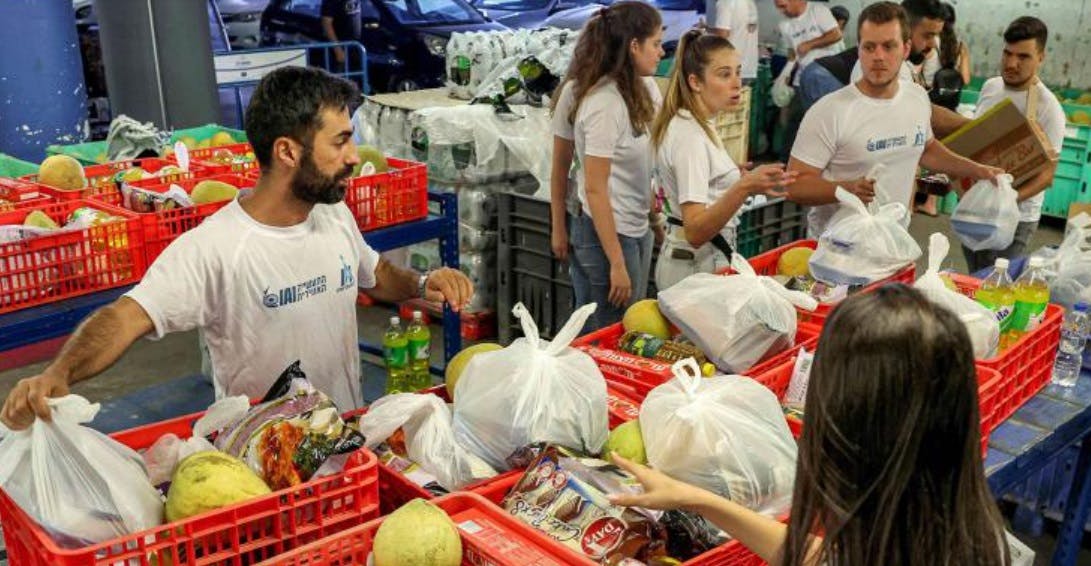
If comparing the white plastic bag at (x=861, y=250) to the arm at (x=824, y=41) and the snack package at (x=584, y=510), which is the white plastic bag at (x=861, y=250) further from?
the arm at (x=824, y=41)

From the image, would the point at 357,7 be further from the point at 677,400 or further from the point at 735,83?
the point at 677,400

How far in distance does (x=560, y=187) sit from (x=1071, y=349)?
1.90 meters

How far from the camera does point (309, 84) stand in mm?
2258

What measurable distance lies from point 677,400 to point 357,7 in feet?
28.5

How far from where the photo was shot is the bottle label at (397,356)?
3.39m

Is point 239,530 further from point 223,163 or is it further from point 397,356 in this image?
point 223,163

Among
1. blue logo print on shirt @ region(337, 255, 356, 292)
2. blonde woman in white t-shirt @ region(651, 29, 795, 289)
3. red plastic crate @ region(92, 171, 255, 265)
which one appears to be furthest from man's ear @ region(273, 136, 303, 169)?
blonde woman in white t-shirt @ region(651, 29, 795, 289)

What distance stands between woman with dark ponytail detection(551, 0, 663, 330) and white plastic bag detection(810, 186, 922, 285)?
0.85m

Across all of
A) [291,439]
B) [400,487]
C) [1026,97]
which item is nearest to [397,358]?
[400,487]

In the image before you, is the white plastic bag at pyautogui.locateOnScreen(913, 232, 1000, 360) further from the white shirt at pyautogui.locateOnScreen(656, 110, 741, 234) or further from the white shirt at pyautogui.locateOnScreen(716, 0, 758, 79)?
the white shirt at pyautogui.locateOnScreen(716, 0, 758, 79)

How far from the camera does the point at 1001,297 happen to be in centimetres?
263

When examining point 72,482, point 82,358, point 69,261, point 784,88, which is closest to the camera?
point 72,482

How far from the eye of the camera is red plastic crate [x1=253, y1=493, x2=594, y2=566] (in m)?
1.53

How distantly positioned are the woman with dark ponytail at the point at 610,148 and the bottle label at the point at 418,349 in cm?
71
